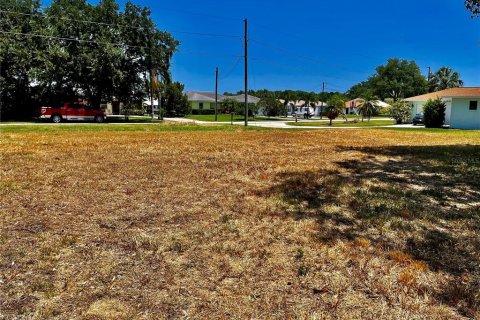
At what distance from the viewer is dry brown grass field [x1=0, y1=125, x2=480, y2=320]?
2717mm

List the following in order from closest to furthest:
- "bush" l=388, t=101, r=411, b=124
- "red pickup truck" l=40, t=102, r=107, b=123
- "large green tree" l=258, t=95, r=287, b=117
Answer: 1. "red pickup truck" l=40, t=102, r=107, b=123
2. "bush" l=388, t=101, r=411, b=124
3. "large green tree" l=258, t=95, r=287, b=117

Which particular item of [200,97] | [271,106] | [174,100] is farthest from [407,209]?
[200,97]

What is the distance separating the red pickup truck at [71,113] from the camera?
92.5 feet

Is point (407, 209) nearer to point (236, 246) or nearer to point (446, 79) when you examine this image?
point (236, 246)

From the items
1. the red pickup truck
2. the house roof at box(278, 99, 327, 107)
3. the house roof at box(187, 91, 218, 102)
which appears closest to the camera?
the red pickup truck

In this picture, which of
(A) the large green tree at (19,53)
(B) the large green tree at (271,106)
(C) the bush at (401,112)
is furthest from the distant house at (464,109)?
(B) the large green tree at (271,106)

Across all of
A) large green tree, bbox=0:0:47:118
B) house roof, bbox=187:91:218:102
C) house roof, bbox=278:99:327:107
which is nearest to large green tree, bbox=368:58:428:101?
house roof, bbox=278:99:327:107

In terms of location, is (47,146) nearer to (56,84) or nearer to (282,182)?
(282,182)

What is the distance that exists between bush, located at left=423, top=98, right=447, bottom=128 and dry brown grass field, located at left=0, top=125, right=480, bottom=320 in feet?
86.9

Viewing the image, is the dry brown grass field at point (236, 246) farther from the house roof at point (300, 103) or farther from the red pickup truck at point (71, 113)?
the house roof at point (300, 103)

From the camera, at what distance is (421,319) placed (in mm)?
2561

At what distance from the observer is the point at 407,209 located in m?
5.12

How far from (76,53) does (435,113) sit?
99.0 ft

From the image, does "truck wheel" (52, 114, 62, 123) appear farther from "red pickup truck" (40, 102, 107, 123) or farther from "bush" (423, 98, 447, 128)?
"bush" (423, 98, 447, 128)
